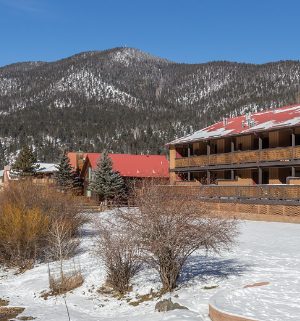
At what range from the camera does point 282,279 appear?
14305mm

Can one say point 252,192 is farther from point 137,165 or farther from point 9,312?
point 137,165

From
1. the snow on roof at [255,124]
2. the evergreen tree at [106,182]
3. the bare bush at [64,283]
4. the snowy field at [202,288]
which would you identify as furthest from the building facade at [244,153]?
the bare bush at [64,283]

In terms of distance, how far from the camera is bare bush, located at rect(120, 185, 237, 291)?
1439 cm

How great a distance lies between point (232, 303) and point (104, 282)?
6.40 meters

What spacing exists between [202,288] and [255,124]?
24.2m

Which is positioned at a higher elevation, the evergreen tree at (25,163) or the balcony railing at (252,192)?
the evergreen tree at (25,163)

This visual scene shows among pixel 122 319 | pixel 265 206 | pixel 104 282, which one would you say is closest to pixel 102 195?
pixel 265 206

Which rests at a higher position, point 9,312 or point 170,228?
point 170,228

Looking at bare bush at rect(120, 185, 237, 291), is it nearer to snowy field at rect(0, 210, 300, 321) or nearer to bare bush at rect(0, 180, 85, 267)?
snowy field at rect(0, 210, 300, 321)

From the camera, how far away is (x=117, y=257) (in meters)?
16.5

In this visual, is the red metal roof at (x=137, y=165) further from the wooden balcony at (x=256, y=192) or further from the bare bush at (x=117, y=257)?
the bare bush at (x=117, y=257)

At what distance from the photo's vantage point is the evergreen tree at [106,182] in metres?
46.4

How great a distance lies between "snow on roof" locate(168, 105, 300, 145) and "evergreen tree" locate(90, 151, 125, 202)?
7.41 m

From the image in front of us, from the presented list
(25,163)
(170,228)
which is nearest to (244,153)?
(170,228)
